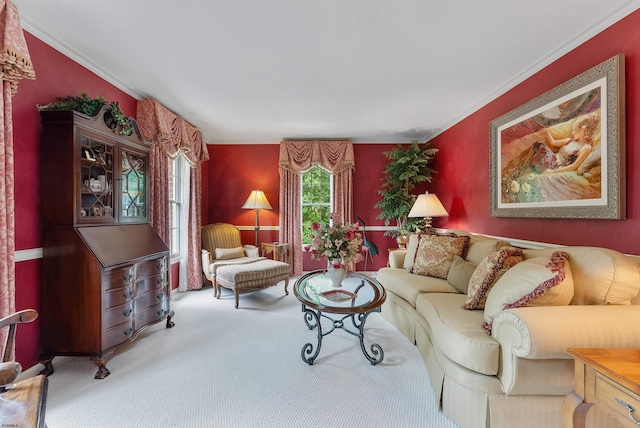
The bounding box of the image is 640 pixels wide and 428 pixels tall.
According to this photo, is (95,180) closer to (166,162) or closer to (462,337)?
(166,162)

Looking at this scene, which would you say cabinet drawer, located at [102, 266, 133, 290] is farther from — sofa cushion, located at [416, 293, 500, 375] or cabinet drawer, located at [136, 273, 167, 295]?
sofa cushion, located at [416, 293, 500, 375]

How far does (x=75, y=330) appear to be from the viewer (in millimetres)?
1908

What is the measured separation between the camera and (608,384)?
3.19ft

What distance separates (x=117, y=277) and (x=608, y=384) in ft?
9.52

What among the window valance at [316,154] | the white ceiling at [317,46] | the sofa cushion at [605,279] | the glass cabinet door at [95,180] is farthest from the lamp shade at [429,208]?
the glass cabinet door at [95,180]

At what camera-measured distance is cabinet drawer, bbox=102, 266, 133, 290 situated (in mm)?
1938

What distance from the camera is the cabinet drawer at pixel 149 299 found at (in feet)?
7.45

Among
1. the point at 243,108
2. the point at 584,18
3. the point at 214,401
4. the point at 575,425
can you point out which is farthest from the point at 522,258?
the point at 243,108

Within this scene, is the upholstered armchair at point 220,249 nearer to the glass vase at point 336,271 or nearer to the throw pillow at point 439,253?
the glass vase at point 336,271

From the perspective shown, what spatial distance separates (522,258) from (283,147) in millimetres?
3809

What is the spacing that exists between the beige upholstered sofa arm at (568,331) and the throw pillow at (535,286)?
0.11 m

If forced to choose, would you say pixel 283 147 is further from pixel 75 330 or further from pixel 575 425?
pixel 575 425

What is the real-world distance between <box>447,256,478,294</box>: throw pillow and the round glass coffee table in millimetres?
714

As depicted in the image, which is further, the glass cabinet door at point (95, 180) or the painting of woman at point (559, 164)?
the glass cabinet door at point (95, 180)
